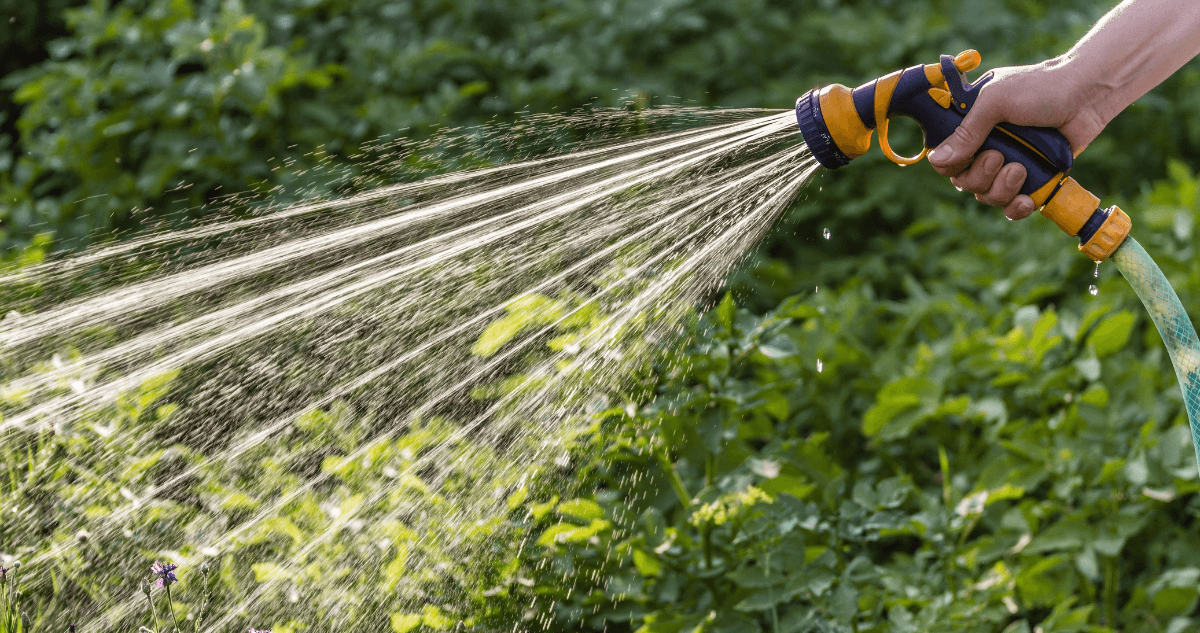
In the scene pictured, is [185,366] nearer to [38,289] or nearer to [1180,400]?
[38,289]

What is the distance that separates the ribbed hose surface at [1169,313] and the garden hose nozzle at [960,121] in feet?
0.13

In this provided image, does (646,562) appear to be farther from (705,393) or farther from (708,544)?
(705,393)

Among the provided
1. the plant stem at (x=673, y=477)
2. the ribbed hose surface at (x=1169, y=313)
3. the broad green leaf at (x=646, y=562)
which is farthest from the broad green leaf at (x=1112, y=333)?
the broad green leaf at (x=646, y=562)

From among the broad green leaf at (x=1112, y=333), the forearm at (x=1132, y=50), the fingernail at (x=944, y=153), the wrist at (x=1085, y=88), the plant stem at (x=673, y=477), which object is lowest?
the plant stem at (x=673, y=477)

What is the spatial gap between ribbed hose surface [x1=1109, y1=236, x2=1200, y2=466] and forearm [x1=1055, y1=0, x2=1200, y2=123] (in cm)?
24

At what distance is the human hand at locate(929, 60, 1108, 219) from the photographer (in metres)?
1.50

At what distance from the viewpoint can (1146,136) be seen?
13.2 feet

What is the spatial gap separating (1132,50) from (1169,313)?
417mm

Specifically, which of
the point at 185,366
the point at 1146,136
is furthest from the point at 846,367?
the point at 1146,136

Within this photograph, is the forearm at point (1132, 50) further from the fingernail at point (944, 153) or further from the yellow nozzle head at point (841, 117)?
the yellow nozzle head at point (841, 117)

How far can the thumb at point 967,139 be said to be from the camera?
59.5 inches

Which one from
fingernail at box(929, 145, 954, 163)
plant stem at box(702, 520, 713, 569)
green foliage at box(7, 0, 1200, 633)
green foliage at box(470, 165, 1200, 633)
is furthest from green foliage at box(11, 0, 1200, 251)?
fingernail at box(929, 145, 954, 163)

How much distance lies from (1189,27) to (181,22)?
2.86m

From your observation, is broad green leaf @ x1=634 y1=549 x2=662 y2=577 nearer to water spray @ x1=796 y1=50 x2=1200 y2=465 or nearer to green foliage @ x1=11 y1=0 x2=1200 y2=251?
water spray @ x1=796 y1=50 x2=1200 y2=465
